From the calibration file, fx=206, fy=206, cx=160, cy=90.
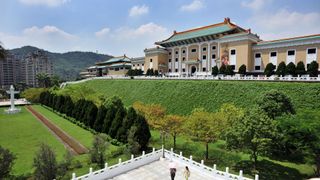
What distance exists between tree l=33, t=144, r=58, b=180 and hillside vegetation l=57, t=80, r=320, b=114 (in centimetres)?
1940

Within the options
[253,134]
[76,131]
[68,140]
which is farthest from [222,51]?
[68,140]

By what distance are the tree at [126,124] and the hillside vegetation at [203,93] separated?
10.6 meters

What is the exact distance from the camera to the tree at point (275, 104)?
707 inches

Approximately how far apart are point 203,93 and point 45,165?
22.5 meters

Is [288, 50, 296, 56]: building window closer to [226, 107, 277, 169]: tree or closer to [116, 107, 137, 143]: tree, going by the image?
[226, 107, 277, 169]: tree

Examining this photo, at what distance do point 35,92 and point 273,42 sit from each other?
182 feet

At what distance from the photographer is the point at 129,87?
43.4 meters

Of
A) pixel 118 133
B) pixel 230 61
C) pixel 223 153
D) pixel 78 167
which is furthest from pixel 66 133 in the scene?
pixel 230 61

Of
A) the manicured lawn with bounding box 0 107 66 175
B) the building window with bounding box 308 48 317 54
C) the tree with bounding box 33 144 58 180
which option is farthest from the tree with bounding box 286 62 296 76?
the tree with bounding box 33 144 58 180

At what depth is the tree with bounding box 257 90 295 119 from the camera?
707 inches

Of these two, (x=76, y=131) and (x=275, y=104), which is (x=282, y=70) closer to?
(x=275, y=104)

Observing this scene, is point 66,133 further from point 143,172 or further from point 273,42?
point 273,42

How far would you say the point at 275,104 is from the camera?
17969 millimetres

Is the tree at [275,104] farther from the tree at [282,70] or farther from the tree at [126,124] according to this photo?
the tree at [126,124]
